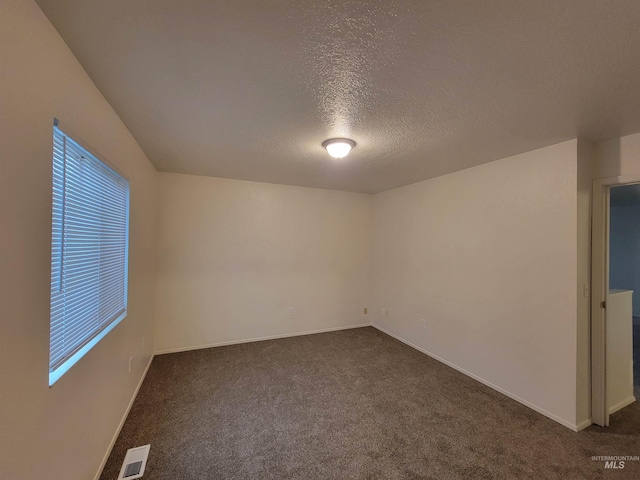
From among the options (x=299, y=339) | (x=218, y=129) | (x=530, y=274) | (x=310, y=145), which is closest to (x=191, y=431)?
(x=299, y=339)

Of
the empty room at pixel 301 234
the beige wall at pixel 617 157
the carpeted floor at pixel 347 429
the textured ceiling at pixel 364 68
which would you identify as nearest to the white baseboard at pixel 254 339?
the empty room at pixel 301 234

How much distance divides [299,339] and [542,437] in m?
2.88

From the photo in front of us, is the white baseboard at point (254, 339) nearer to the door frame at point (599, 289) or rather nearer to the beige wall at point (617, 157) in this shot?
the door frame at point (599, 289)

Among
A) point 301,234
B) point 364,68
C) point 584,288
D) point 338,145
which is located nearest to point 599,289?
point 584,288

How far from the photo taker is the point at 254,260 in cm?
394

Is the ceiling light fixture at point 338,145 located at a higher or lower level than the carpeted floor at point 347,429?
higher

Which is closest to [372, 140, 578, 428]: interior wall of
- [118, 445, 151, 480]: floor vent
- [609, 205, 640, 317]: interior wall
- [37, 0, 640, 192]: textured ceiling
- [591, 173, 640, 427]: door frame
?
[591, 173, 640, 427]: door frame

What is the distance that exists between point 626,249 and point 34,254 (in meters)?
8.85

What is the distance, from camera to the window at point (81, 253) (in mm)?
1206

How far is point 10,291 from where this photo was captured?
91cm

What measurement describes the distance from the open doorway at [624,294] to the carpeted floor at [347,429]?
12.8 inches

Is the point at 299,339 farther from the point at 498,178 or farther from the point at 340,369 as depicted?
the point at 498,178

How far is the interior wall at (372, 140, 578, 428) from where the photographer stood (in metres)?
2.18

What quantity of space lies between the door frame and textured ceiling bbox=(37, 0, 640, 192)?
0.53 m
